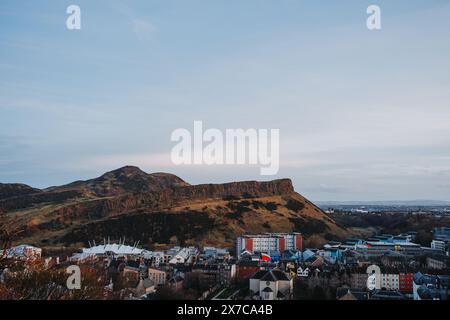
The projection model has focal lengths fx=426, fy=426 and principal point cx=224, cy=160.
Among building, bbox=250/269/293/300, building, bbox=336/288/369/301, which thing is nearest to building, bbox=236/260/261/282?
building, bbox=250/269/293/300

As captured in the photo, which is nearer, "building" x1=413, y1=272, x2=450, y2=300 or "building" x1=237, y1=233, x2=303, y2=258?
"building" x1=413, y1=272, x2=450, y2=300

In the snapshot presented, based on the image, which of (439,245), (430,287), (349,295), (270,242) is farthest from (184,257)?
(439,245)

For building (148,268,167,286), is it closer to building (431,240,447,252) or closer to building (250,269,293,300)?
building (250,269,293,300)

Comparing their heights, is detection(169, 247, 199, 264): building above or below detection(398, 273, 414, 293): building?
below

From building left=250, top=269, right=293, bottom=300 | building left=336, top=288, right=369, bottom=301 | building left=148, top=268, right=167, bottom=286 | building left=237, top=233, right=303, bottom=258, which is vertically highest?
building left=336, top=288, right=369, bottom=301

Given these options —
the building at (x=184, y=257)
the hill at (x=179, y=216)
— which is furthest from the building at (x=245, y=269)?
the hill at (x=179, y=216)

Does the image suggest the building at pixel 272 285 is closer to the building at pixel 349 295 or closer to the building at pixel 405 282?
the building at pixel 349 295

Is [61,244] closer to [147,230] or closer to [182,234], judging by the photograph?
[147,230]

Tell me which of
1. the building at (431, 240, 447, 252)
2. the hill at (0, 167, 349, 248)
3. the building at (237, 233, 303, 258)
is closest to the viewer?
the building at (431, 240, 447, 252)

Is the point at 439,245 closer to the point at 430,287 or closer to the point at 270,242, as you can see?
the point at 270,242
